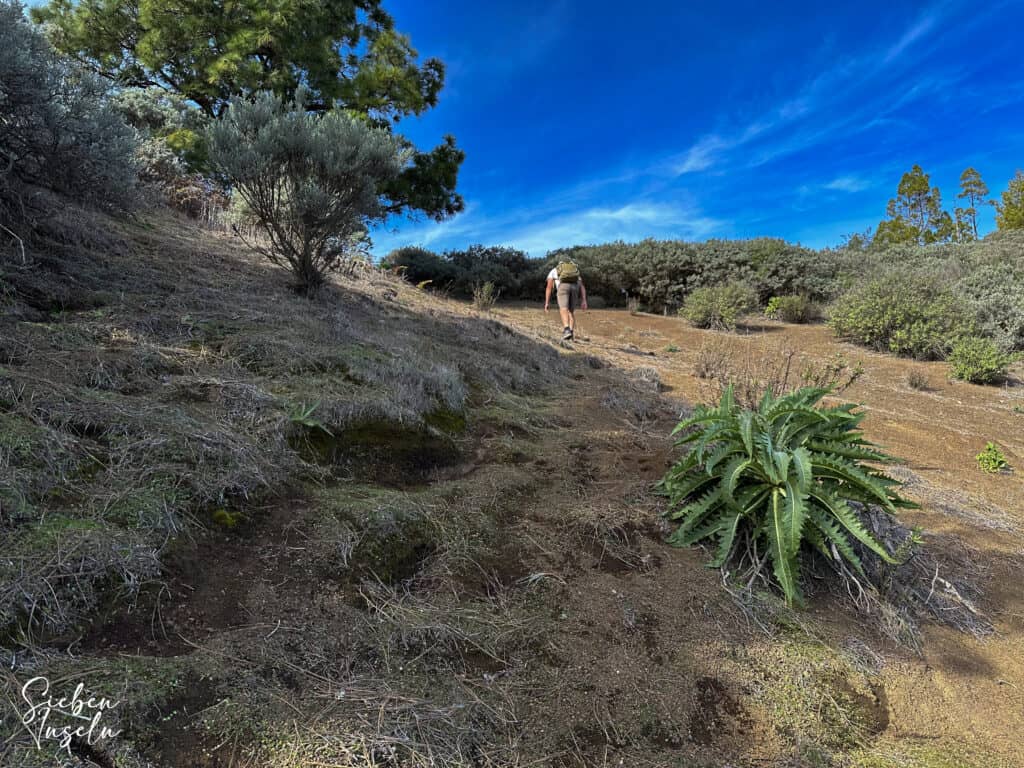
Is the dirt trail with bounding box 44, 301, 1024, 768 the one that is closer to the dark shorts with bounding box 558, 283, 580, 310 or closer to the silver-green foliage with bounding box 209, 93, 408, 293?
the silver-green foliage with bounding box 209, 93, 408, 293

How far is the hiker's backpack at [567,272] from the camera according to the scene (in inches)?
382

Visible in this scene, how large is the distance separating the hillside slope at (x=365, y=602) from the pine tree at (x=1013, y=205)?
111ft

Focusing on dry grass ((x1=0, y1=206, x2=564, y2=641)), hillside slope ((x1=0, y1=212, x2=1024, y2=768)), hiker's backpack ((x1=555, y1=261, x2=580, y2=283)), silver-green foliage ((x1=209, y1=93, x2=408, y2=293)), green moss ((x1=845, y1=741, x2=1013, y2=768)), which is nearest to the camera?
hillside slope ((x1=0, y1=212, x2=1024, y2=768))

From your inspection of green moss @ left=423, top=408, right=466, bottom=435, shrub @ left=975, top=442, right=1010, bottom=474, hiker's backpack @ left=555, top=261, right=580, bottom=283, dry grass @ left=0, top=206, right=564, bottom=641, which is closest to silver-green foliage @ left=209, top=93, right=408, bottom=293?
dry grass @ left=0, top=206, right=564, bottom=641

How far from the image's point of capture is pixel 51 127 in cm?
393

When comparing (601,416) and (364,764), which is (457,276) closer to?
(601,416)

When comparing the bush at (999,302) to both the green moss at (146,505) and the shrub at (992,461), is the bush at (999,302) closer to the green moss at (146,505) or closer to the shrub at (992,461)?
the shrub at (992,461)

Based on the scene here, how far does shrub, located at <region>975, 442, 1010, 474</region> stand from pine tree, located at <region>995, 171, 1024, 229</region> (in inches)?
1208

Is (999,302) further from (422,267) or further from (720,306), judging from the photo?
(422,267)

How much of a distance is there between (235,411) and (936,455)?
20.4ft

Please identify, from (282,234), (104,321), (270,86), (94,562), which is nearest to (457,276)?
(270,86)

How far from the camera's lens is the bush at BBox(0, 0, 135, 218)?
146 inches

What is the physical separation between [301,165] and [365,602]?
194 inches

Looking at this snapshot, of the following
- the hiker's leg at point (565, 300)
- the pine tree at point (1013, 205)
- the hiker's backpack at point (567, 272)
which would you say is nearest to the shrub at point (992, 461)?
the hiker's leg at point (565, 300)
